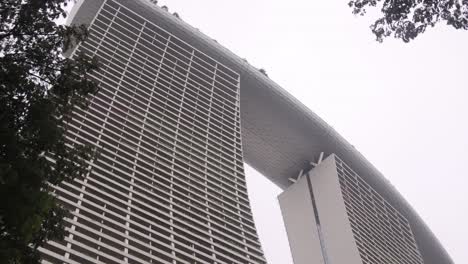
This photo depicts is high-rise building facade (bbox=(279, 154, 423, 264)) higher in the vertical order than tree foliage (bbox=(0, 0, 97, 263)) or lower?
higher

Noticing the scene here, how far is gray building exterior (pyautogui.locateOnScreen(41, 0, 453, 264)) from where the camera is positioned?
19.7m

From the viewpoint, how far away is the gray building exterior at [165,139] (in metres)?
19.7

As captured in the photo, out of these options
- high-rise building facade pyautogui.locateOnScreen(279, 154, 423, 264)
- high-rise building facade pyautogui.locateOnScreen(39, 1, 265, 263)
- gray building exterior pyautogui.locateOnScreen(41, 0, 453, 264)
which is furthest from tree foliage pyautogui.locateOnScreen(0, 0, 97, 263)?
high-rise building facade pyautogui.locateOnScreen(279, 154, 423, 264)

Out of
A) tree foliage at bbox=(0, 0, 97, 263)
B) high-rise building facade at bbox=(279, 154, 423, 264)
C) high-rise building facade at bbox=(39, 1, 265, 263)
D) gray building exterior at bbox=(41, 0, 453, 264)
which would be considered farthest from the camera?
high-rise building facade at bbox=(279, 154, 423, 264)

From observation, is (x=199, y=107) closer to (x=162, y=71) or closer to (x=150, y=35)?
(x=162, y=71)

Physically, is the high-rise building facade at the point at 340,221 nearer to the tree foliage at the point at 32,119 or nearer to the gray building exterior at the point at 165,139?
the gray building exterior at the point at 165,139

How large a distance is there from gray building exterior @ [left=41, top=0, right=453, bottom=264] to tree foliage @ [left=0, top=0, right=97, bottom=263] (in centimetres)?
539

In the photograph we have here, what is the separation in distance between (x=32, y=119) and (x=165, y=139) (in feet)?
61.8

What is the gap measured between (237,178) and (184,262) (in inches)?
352

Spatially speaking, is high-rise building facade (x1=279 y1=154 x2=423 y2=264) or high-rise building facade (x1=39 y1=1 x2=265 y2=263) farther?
high-rise building facade (x1=279 y1=154 x2=423 y2=264)

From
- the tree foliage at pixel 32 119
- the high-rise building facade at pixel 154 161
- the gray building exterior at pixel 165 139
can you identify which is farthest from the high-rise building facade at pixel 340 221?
the tree foliage at pixel 32 119

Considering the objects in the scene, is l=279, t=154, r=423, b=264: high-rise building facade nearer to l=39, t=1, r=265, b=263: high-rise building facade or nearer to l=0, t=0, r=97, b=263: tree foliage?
l=39, t=1, r=265, b=263: high-rise building facade

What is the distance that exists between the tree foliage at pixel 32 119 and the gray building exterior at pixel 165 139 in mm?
5386

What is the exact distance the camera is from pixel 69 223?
1784cm
